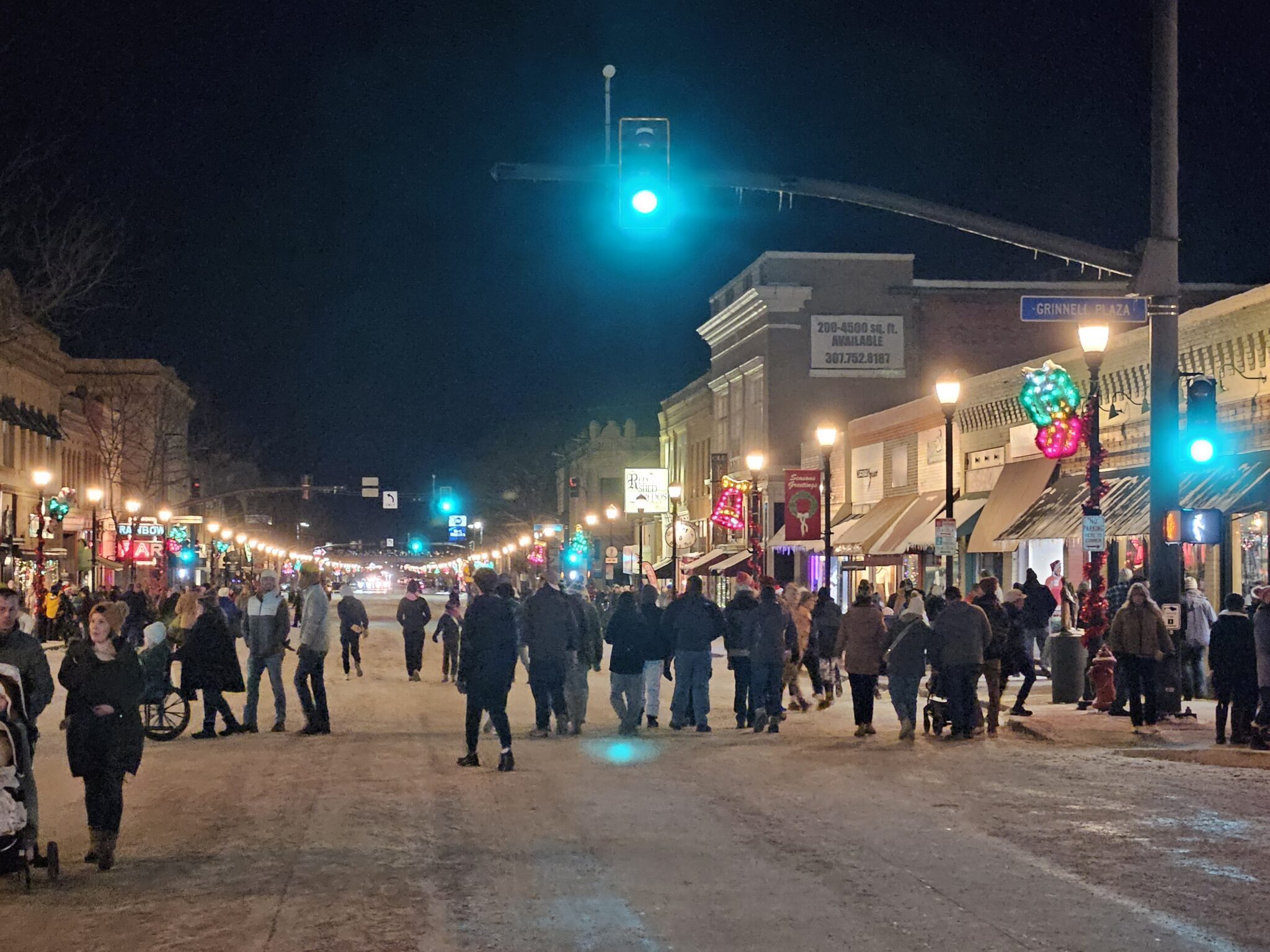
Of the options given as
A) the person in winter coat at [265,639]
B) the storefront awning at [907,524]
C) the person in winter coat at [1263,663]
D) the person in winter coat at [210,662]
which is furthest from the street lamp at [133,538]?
the person in winter coat at [1263,663]

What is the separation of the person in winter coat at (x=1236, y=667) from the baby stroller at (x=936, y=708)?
309 cm

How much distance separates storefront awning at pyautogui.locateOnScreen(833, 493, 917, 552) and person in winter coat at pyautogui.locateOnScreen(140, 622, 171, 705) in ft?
93.9

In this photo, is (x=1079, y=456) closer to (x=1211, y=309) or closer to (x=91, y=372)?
(x=1211, y=309)

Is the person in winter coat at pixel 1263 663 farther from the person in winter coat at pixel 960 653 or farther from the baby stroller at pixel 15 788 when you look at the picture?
the baby stroller at pixel 15 788

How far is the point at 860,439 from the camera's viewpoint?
50.5 metres

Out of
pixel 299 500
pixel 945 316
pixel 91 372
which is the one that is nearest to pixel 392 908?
pixel 945 316

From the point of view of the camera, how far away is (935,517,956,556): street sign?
2633 centimetres

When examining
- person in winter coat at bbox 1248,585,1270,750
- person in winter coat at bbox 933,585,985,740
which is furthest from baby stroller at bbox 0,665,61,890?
person in winter coat at bbox 1248,585,1270,750

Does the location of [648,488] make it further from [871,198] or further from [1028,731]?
[871,198]

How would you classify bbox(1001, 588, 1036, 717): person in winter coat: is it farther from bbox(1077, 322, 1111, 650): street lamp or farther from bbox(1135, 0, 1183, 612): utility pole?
bbox(1135, 0, 1183, 612): utility pole

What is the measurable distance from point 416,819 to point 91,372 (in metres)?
85.3

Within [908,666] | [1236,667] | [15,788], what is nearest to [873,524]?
[908,666]

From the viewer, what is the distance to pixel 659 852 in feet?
35.5

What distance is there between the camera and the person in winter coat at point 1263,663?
651 inches
